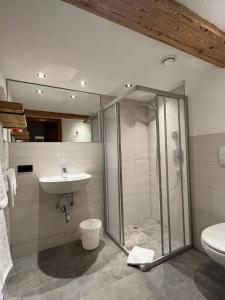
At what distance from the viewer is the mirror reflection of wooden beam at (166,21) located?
98 cm

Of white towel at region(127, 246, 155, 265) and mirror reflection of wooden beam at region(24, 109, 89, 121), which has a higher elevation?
mirror reflection of wooden beam at region(24, 109, 89, 121)

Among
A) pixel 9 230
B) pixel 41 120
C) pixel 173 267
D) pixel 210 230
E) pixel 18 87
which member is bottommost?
pixel 173 267

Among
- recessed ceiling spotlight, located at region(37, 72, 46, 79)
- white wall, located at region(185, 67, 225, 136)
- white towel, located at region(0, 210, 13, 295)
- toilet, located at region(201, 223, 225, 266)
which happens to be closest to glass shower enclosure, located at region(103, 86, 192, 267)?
white wall, located at region(185, 67, 225, 136)

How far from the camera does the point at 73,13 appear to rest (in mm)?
1131

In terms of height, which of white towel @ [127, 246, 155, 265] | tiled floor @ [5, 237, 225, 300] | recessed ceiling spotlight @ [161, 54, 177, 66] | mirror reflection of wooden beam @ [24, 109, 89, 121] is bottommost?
tiled floor @ [5, 237, 225, 300]

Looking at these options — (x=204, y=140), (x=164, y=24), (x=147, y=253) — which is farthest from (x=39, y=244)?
(x=164, y=24)

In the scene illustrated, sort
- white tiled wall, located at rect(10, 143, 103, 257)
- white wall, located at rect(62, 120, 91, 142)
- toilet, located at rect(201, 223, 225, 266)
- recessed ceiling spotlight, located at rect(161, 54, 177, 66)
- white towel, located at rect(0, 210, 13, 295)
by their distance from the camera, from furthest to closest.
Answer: white wall, located at rect(62, 120, 91, 142) → white tiled wall, located at rect(10, 143, 103, 257) → recessed ceiling spotlight, located at rect(161, 54, 177, 66) → toilet, located at rect(201, 223, 225, 266) → white towel, located at rect(0, 210, 13, 295)

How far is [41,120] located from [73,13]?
1.38 m

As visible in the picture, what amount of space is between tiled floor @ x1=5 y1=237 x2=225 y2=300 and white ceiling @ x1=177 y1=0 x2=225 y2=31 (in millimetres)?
2107

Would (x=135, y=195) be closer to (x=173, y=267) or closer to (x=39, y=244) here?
(x=173, y=267)

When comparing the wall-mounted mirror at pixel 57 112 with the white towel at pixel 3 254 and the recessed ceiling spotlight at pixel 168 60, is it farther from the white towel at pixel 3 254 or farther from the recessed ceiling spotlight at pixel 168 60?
the white towel at pixel 3 254

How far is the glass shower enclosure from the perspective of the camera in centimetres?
199

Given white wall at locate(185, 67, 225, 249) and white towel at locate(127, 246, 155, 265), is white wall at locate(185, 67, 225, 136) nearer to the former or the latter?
white wall at locate(185, 67, 225, 249)

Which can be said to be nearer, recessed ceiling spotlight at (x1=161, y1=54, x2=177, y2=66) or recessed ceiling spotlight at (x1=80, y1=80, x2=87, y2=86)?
recessed ceiling spotlight at (x1=161, y1=54, x2=177, y2=66)
